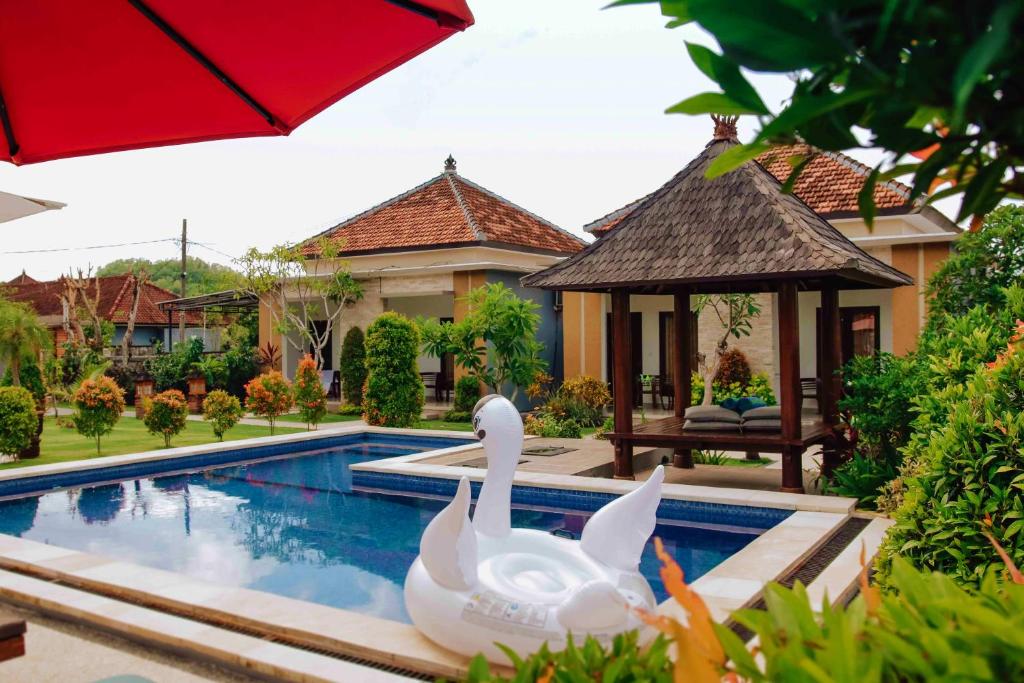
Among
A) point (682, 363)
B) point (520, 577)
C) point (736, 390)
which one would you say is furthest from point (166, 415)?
point (520, 577)

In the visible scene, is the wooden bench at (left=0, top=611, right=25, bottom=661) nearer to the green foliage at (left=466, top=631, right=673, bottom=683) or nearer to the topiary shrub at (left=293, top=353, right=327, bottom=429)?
the green foliage at (left=466, top=631, right=673, bottom=683)

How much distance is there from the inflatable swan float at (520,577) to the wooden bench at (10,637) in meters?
1.84

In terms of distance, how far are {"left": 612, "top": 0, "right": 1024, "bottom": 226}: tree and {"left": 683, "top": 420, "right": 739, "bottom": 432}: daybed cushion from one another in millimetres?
8566

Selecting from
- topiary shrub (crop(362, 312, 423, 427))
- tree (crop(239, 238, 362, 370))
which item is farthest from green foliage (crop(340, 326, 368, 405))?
topiary shrub (crop(362, 312, 423, 427))

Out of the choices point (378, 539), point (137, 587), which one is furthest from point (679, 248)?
point (137, 587)

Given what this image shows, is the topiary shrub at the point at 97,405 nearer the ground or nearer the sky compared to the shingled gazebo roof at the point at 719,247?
nearer the ground

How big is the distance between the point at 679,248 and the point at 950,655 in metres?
8.71

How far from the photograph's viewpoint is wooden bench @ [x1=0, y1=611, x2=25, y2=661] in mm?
3217

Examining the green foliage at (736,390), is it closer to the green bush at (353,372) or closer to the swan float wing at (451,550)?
the green bush at (353,372)

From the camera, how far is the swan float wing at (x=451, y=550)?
416cm

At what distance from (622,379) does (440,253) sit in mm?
11494

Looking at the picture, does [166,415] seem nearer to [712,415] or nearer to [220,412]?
[220,412]

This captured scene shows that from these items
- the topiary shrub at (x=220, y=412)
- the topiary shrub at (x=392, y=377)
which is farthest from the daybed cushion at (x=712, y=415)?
the topiary shrub at (x=220, y=412)

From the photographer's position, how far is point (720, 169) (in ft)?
3.92
